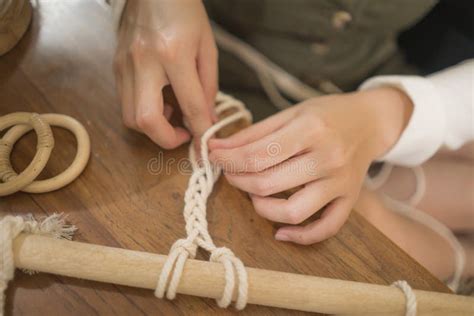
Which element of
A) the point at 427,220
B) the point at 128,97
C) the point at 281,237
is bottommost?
the point at 427,220

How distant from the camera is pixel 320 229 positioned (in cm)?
45

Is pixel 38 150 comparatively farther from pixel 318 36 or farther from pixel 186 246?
pixel 318 36

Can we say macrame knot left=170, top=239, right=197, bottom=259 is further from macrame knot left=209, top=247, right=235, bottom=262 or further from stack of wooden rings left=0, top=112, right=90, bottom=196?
stack of wooden rings left=0, top=112, right=90, bottom=196

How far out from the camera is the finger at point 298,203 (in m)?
0.45

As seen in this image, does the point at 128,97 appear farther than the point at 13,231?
Yes

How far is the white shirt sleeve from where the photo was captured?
0.54 meters

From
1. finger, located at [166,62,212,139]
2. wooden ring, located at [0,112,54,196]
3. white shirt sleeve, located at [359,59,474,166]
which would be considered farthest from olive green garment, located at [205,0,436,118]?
wooden ring, located at [0,112,54,196]

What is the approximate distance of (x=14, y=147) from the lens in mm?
465

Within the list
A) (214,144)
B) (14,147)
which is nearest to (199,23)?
(214,144)

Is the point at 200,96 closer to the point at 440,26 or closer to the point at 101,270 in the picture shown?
the point at 101,270

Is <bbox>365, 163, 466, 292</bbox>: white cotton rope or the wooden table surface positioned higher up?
the wooden table surface

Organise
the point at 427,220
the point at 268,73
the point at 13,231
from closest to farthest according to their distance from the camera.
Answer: the point at 13,231 < the point at 427,220 < the point at 268,73

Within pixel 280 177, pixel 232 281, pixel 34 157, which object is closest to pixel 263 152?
pixel 280 177

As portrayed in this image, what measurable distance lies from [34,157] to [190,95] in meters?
0.18
